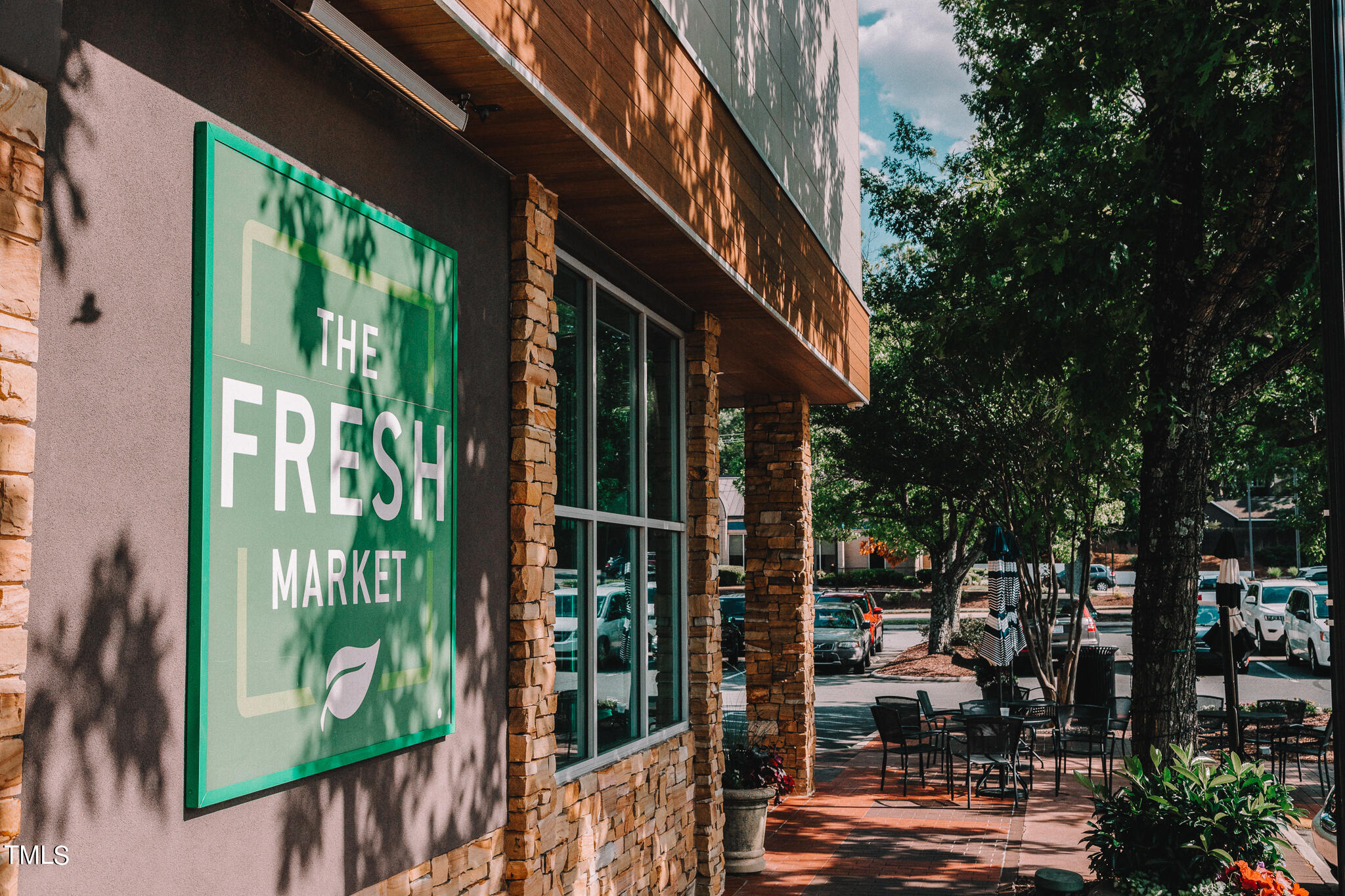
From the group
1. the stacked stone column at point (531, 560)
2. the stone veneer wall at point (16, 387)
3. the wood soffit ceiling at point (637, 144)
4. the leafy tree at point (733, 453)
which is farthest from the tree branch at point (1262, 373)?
the leafy tree at point (733, 453)

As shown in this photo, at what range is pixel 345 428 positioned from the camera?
380 cm

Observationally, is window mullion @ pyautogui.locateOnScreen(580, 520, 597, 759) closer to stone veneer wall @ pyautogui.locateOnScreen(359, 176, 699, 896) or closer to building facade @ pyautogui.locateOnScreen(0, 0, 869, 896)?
building facade @ pyautogui.locateOnScreen(0, 0, 869, 896)

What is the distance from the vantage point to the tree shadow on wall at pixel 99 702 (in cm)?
258

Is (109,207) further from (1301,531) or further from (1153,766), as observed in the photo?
(1301,531)

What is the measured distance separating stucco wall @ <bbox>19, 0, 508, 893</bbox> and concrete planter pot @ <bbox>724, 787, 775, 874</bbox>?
531 centimetres

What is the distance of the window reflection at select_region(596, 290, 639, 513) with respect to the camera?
6.55 m

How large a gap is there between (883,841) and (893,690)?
465 inches

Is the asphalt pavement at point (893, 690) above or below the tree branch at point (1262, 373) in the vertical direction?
below

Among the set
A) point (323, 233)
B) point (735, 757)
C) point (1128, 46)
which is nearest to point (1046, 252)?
point (1128, 46)

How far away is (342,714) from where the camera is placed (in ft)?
12.3

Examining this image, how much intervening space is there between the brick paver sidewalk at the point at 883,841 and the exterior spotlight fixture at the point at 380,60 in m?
6.40

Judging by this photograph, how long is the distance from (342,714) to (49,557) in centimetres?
136

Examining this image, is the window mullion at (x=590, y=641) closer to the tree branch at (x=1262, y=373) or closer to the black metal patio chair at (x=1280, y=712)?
the tree branch at (x=1262, y=373)

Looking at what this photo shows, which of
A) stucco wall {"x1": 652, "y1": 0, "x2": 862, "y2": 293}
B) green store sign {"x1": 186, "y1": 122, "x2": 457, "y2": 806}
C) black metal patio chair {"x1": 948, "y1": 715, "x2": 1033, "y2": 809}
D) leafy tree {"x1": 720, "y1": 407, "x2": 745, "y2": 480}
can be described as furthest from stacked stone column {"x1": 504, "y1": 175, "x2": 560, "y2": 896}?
leafy tree {"x1": 720, "y1": 407, "x2": 745, "y2": 480}
